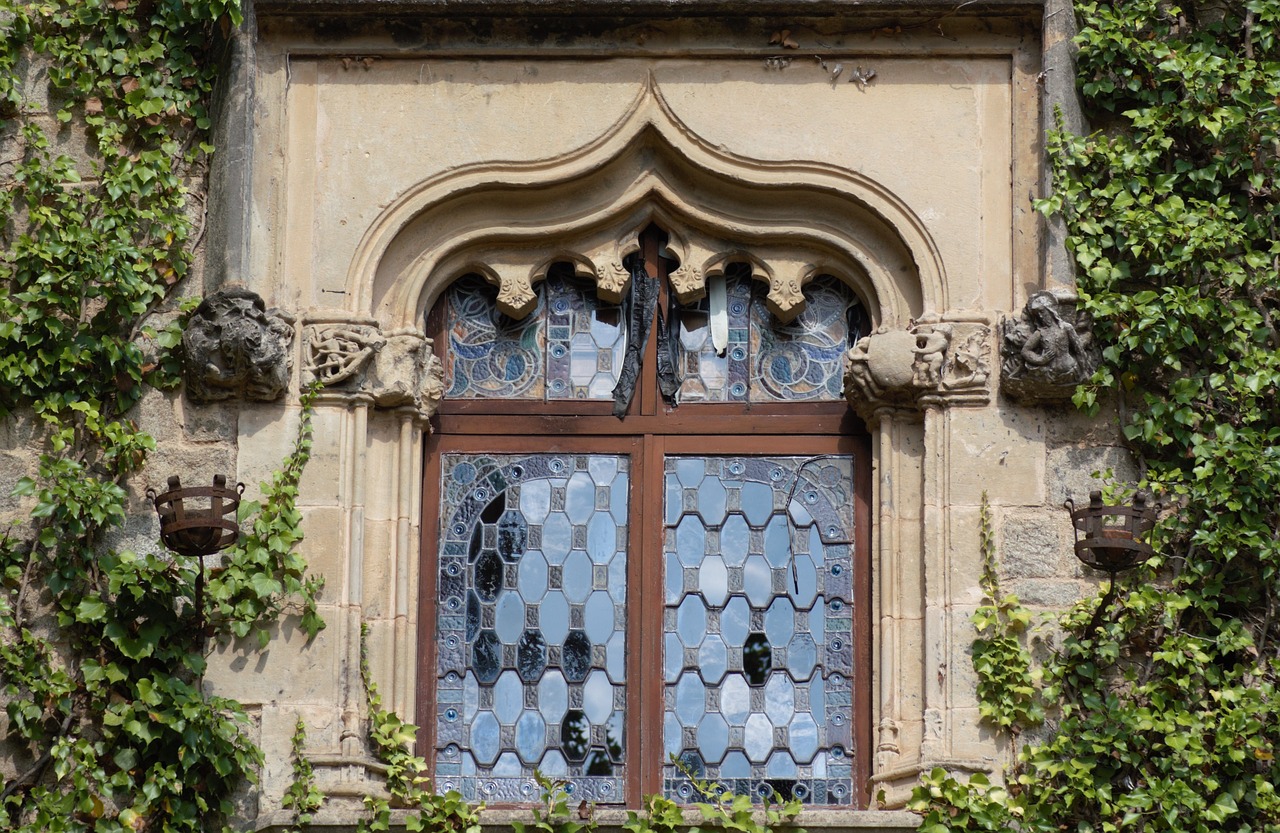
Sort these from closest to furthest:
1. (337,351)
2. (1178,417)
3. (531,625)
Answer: (1178,417) < (337,351) < (531,625)

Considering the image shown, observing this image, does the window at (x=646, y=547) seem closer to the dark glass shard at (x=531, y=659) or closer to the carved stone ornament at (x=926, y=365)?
the dark glass shard at (x=531, y=659)

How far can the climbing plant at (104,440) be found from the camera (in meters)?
7.81

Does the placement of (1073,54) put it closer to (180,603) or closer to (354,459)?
(354,459)

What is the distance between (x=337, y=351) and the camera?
325 inches

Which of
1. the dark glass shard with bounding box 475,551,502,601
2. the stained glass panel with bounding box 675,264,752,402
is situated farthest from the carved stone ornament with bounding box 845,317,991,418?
the dark glass shard with bounding box 475,551,502,601

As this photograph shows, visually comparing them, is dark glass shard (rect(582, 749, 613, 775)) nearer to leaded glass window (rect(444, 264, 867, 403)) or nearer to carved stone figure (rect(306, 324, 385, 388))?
leaded glass window (rect(444, 264, 867, 403))

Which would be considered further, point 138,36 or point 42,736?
point 138,36

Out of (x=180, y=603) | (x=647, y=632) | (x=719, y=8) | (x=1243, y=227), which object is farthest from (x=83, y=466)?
(x=1243, y=227)

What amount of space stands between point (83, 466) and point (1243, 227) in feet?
13.5

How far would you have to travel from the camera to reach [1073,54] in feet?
27.5

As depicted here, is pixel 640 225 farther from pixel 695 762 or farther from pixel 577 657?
pixel 695 762

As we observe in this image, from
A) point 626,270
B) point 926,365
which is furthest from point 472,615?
point 926,365

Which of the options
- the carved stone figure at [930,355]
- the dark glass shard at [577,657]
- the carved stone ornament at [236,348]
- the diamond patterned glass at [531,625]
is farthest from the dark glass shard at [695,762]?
the carved stone ornament at [236,348]

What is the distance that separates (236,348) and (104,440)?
58 centimetres
